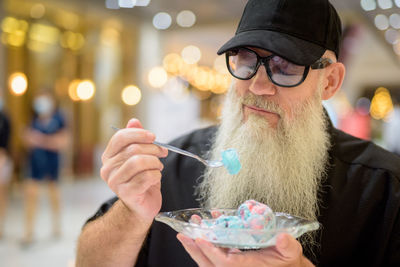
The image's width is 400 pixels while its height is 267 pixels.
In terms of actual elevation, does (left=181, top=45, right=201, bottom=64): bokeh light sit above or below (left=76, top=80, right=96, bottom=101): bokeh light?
above

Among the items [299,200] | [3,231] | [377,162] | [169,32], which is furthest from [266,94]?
[169,32]

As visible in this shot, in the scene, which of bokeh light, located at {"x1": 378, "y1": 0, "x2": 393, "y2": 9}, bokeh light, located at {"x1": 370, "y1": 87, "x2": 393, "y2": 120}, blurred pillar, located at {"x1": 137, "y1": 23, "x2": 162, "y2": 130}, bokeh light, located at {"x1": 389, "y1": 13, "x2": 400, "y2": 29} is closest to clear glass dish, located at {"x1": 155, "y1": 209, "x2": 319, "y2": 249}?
bokeh light, located at {"x1": 378, "y1": 0, "x2": 393, "y2": 9}

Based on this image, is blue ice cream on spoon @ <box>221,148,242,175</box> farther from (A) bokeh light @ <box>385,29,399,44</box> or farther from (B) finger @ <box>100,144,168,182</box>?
(A) bokeh light @ <box>385,29,399,44</box>

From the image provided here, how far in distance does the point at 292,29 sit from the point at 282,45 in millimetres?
100

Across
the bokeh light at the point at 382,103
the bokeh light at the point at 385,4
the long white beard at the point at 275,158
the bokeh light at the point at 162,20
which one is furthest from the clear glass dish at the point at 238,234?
the bokeh light at the point at 382,103

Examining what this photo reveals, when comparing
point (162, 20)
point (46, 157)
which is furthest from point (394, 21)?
point (46, 157)

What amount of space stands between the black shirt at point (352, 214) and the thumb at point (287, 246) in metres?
0.54

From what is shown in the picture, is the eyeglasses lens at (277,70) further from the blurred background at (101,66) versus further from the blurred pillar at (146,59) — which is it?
the blurred pillar at (146,59)

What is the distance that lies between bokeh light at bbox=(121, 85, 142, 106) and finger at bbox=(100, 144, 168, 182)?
28.9 feet

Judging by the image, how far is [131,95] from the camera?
10133 millimetres

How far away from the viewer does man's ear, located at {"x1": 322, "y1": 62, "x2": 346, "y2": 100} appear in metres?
1.55

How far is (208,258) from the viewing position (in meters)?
1.01

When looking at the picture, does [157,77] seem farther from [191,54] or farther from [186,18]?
[191,54]

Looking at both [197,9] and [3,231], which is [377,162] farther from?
[197,9]
